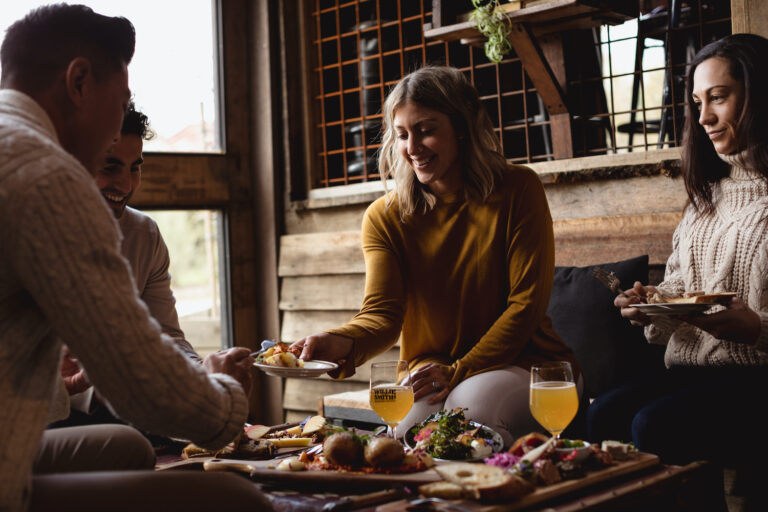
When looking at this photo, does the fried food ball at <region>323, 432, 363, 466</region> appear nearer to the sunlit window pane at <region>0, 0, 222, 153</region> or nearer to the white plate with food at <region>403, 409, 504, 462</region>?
the white plate with food at <region>403, 409, 504, 462</region>

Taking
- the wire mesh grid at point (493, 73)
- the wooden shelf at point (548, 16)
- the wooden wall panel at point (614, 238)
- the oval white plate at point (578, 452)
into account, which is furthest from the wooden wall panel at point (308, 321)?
the oval white plate at point (578, 452)

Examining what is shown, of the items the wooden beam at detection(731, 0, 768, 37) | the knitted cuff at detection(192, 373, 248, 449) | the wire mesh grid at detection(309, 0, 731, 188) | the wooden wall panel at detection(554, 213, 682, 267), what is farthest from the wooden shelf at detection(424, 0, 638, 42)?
the knitted cuff at detection(192, 373, 248, 449)

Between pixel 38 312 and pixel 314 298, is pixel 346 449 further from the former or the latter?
pixel 314 298

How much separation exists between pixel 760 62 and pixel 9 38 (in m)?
1.99

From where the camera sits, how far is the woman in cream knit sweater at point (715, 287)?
2.07 metres

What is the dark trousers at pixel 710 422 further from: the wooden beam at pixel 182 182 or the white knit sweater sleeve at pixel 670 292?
the wooden beam at pixel 182 182

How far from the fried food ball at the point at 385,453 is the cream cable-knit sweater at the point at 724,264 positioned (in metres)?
1.15

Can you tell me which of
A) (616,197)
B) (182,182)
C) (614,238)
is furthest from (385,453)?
(182,182)

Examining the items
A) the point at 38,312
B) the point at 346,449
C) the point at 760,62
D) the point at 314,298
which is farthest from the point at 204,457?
the point at 314,298

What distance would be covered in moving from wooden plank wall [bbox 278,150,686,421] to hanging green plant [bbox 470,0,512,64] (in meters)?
0.54

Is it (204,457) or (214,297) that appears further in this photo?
(214,297)

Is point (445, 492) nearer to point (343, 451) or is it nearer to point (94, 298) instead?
point (343, 451)

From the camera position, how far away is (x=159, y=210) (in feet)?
12.9

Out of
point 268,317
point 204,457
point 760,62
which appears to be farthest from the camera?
point 268,317
